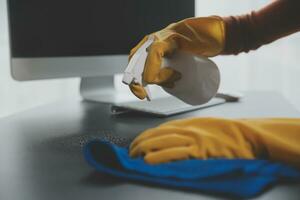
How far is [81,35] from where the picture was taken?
98 cm

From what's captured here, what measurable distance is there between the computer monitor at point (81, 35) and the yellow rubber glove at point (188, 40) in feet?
1.16

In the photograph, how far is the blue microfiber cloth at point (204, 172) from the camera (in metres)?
0.36

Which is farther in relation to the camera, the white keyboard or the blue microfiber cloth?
the white keyboard

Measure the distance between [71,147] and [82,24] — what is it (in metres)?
0.50

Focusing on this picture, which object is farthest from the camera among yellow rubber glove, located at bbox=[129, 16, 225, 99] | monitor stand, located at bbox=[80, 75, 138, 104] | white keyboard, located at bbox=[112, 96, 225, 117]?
monitor stand, located at bbox=[80, 75, 138, 104]

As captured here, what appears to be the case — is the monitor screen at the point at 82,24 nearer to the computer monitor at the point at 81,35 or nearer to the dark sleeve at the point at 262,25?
the computer monitor at the point at 81,35

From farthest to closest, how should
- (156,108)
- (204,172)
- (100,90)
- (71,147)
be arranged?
(100,90), (156,108), (71,147), (204,172)

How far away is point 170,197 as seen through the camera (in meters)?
0.36

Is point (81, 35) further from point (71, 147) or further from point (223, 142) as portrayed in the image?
point (223, 142)

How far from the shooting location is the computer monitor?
0.88 m

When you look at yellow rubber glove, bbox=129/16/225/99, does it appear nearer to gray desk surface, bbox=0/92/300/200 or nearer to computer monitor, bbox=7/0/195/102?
gray desk surface, bbox=0/92/300/200

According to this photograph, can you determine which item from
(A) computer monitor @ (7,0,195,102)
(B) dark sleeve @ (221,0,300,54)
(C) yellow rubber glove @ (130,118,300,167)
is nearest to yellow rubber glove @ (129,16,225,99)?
(B) dark sleeve @ (221,0,300,54)

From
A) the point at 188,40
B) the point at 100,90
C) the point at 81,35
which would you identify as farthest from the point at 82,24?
the point at 188,40

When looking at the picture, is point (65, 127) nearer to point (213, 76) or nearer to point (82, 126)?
point (82, 126)
